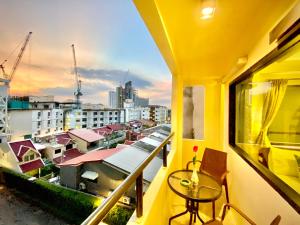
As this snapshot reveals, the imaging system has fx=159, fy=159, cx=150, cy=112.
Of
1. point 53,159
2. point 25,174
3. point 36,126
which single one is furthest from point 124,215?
point 36,126

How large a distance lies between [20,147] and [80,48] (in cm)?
1534

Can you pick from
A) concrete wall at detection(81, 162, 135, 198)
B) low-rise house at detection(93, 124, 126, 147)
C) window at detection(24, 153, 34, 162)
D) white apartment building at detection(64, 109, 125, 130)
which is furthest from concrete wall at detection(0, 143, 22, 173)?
white apartment building at detection(64, 109, 125, 130)

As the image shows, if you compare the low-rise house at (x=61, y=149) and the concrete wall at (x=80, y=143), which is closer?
the low-rise house at (x=61, y=149)

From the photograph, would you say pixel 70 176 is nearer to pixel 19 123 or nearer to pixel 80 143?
pixel 19 123

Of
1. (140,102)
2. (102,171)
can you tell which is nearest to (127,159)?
(102,171)

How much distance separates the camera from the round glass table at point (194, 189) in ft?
5.29

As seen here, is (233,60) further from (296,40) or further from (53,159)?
(53,159)

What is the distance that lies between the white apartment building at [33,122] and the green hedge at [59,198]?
2.13 m

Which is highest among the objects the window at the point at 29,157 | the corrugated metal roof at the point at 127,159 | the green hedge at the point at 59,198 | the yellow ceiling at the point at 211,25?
the yellow ceiling at the point at 211,25

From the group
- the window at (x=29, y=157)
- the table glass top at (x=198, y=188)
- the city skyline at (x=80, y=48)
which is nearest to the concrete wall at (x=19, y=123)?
the window at (x=29, y=157)

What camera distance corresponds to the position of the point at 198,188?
1.80 meters

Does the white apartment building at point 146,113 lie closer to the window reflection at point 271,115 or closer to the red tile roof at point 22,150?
the red tile roof at point 22,150

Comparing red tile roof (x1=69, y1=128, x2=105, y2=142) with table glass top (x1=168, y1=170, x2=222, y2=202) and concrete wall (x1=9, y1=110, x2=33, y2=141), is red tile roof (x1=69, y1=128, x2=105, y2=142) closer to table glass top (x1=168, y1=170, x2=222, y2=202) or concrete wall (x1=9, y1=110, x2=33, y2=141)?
concrete wall (x1=9, y1=110, x2=33, y2=141)

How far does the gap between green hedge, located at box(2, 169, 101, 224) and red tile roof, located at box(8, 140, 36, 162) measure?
83cm
